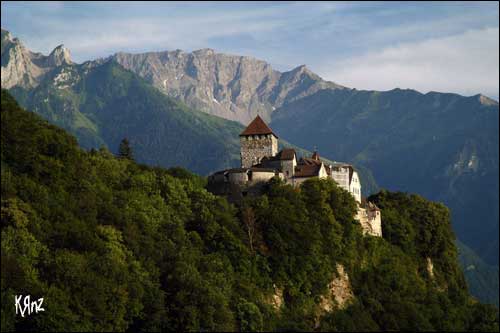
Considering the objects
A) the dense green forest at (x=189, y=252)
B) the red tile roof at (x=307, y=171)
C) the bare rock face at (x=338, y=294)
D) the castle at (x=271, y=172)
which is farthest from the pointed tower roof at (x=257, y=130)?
the bare rock face at (x=338, y=294)

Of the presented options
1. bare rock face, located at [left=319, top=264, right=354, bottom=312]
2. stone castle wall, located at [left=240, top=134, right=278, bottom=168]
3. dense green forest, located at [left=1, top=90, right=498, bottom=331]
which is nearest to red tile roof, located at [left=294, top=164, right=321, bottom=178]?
dense green forest, located at [left=1, top=90, right=498, bottom=331]

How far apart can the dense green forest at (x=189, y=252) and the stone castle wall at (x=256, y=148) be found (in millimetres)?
11109

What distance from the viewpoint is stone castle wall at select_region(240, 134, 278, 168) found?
377 ft

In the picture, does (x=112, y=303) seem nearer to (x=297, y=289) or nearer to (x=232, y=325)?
(x=232, y=325)

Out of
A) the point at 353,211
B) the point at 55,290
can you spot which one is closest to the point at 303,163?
the point at 353,211

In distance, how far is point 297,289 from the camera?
9112cm

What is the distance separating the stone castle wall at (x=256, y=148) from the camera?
115 metres

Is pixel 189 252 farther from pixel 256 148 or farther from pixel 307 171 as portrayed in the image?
pixel 256 148

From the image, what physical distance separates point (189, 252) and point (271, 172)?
22991mm

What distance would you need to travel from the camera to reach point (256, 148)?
379 ft

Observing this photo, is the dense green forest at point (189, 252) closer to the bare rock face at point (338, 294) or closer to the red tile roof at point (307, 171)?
the bare rock face at point (338, 294)

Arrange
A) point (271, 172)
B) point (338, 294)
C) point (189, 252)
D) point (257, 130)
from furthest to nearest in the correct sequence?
point (257, 130) < point (271, 172) < point (338, 294) < point (189, 252)

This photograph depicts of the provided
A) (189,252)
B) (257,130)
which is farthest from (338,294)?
(257,130)

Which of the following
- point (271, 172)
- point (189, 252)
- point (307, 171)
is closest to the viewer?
Answer: point (189, 252)
